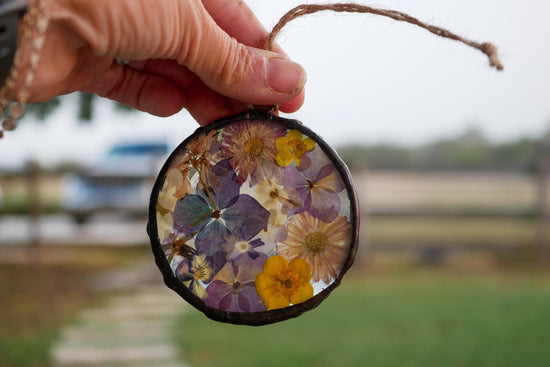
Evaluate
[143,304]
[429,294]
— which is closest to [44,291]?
[143,304]

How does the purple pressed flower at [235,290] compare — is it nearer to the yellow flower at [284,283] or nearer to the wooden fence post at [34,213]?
the yellow flower at [284,283]

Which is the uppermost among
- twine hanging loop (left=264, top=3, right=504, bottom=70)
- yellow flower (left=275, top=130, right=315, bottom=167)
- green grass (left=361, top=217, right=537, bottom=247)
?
twine hanging loop (left=264, top=3, right=504, bottom=70)

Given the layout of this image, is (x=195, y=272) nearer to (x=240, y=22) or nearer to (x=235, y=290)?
(x=235, y=290)

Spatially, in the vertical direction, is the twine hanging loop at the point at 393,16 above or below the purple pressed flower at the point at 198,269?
above

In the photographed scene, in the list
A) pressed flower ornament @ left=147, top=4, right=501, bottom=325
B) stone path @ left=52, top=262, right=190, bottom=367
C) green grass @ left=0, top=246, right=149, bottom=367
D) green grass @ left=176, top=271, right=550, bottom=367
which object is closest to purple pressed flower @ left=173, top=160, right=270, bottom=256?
pressed flower ornament @ left=147, top=4, right=501, bottom=325

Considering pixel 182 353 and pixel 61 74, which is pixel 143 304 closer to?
pixel 182 353

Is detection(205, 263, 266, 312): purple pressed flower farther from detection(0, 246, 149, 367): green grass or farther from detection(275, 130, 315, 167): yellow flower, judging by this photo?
detection(0, 246, 149, 367): green grass

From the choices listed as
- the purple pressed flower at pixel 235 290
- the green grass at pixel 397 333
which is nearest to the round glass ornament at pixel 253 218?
the purple pressed flower at pixel 235 290
